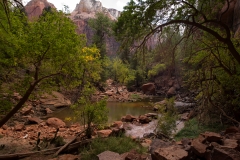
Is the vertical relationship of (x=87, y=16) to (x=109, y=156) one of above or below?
above

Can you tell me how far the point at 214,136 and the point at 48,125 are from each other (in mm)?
11081

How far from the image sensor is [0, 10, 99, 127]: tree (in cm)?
629

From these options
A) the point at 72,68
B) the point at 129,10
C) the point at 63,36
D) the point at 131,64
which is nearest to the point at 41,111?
the point at 72,68

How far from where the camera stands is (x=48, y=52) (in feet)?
22.4

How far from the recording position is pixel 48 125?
1257 centimetres

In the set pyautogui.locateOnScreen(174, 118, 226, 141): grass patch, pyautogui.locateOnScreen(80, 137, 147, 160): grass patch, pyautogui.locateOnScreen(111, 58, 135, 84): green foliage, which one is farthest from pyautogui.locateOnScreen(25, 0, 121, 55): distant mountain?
pyautogui.locateOnScreen(80, 137, 147, 160): grass patch

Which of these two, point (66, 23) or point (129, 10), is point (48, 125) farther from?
point (129, 10)

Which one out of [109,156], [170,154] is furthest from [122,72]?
[170,154]

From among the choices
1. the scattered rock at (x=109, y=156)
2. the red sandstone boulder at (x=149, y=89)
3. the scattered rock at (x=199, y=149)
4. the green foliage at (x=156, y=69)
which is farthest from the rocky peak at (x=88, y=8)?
the scattered rock at (x=199, y=149)

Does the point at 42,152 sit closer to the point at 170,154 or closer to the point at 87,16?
the point at 170,154

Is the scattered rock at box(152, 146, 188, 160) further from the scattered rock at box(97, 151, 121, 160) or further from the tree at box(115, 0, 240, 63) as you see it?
the tree at box(115, 0, 240, 63)

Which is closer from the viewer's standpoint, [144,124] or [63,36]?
[63,36]

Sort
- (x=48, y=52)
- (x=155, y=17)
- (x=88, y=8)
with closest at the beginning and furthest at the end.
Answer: (x=155, y=17) < (x=48, y=52) < (x=88, y=8)

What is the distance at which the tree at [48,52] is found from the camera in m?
6.29
